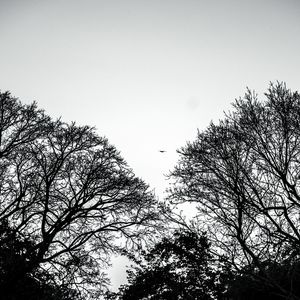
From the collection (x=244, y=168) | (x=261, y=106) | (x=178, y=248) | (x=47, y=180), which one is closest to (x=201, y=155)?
(x=244, y=168)

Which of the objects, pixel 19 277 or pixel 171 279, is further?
pixel 171 279

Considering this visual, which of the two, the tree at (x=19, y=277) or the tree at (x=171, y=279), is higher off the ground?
the tree at (x=171, y=279)

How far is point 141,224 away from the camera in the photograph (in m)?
11.8

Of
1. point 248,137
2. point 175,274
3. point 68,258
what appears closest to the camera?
point 248,137

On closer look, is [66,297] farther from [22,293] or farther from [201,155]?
[201,155]

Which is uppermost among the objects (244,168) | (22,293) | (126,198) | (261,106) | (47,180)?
(261,106)

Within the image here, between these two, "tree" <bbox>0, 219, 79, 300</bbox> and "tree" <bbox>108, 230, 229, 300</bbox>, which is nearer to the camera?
"tree" <bbox>0, 219, 79, 300</bbox>

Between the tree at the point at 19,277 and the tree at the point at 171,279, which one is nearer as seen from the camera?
the tree at the point at 19,277

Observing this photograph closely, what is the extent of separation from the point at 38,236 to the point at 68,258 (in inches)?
71.8

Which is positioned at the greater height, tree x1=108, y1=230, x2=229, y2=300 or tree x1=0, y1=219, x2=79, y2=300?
tree x1=108, y1=230, x2=229, y2=300

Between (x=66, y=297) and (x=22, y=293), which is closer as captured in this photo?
(x=22, y=293)

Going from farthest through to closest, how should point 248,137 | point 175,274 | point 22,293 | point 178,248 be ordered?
point 175,274, point 178,248, point 248,137, point 22,293

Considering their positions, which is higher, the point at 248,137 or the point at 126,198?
the point at 248,137

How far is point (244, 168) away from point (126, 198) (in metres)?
5.32
